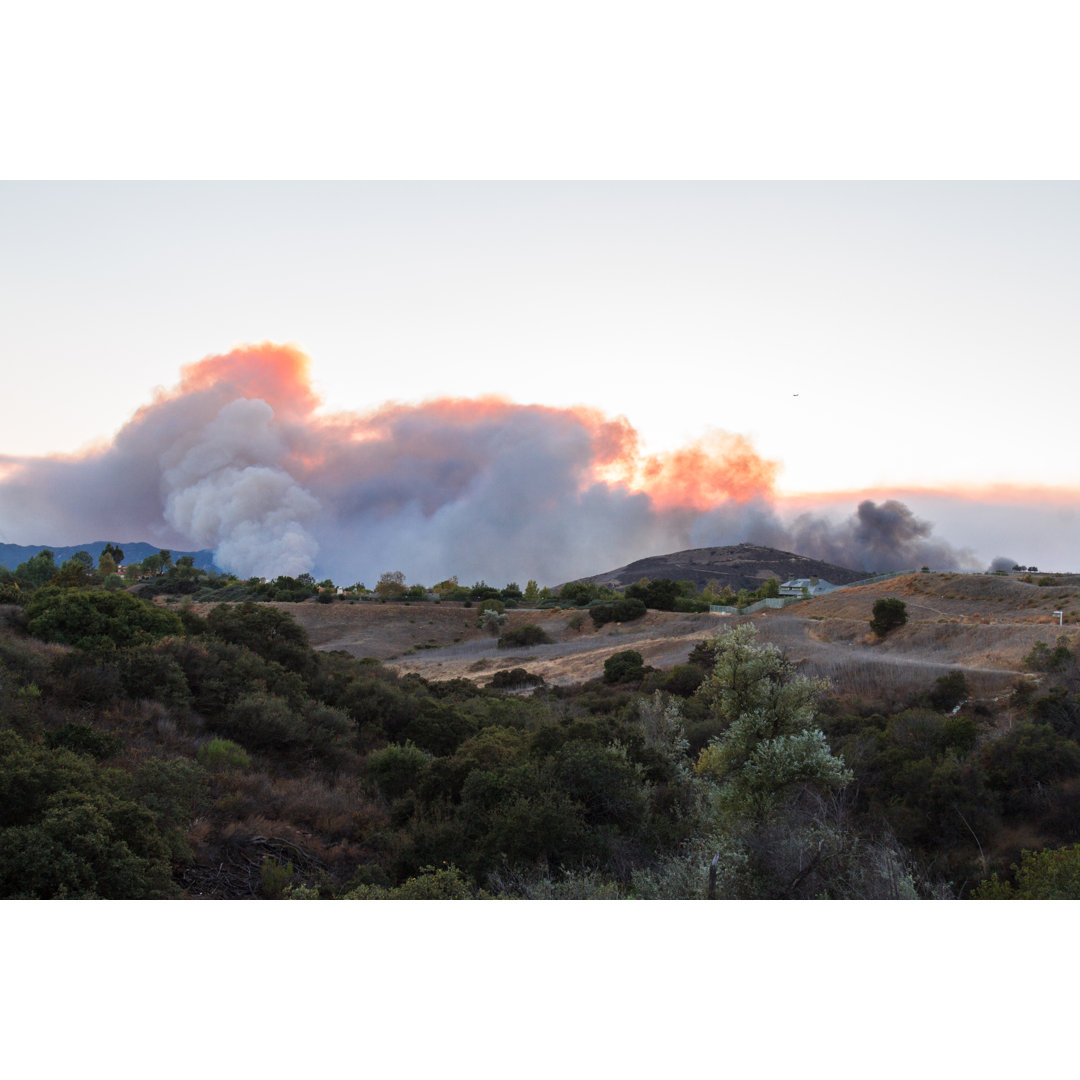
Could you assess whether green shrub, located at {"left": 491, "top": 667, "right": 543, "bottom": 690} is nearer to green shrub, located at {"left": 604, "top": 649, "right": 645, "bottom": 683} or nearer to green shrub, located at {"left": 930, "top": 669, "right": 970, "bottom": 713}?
green shrub, located at {"left": 604, "top": 649, "right": 645, "bottom": 683}

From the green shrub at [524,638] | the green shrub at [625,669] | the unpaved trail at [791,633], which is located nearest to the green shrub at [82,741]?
the unpaved trail at [791,633]

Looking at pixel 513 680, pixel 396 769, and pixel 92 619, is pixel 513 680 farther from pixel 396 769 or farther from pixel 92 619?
pixel 92 619

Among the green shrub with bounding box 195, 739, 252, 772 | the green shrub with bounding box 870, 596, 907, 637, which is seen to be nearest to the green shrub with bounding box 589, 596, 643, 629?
the green shrub with bounding box 870, 596, 907, 637

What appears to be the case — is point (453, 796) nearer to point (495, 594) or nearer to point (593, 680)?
point (593, 680)

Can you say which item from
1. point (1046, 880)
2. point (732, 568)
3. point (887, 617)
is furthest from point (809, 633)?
point (732, 568)

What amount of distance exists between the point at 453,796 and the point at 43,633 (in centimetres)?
834

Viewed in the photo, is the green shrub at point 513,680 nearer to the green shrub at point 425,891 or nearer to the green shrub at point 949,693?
the green shrub at point 949,693

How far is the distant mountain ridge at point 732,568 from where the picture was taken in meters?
107

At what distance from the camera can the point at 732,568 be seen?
4348 inches

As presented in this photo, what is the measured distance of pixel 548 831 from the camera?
917cm

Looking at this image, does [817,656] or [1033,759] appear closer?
[1033,759]

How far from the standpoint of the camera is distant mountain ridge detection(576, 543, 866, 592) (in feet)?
351

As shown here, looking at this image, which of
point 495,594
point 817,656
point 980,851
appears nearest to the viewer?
point 980,851

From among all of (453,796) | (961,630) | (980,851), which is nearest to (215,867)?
(453,796)
